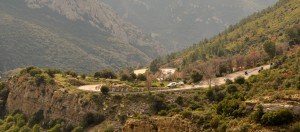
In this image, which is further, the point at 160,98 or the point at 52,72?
the point at 52,72

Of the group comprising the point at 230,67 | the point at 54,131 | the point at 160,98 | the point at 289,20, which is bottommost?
the point at 54,131

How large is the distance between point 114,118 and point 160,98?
876cm

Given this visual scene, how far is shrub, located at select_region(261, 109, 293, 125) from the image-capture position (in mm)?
26500

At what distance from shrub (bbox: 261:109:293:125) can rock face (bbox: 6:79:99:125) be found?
1972 inches

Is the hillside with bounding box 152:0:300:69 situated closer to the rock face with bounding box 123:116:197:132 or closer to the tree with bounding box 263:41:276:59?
the tree with bounding box 263:41:276:59

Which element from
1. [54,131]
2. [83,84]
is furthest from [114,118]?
[83,84]

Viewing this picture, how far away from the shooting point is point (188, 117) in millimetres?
34500

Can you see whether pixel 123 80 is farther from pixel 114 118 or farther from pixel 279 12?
pixel 279 12

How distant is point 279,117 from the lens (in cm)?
2656

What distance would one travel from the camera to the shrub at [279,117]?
26.5 metres

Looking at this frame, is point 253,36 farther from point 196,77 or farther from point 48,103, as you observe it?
point 48,103

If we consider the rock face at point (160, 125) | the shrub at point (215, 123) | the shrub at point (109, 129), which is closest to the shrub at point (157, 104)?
the shrub at point (109, 129)

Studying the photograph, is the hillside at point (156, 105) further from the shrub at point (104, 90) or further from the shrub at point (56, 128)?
the shrub at point (104, 90)

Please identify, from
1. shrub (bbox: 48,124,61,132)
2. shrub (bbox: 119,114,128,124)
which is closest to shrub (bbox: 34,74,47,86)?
shrub (bbox: 48,124,61,132)
